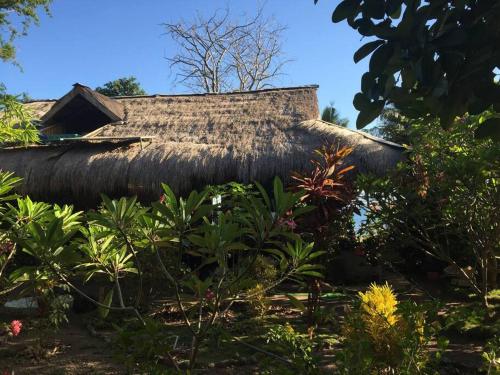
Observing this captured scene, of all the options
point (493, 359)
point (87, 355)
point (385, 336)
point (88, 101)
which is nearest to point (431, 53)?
point (493, 359)

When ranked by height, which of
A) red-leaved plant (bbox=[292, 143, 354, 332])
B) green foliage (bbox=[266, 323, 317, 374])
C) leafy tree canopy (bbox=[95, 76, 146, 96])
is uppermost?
leafy tree canopy (bbox=[95, 76, 146, 96])

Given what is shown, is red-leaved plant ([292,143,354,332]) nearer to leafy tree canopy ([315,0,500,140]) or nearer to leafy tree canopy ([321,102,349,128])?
leafy tree canopy ([315,0,500,140])

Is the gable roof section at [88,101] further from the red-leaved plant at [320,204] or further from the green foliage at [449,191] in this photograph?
the green foliage at [449,191]

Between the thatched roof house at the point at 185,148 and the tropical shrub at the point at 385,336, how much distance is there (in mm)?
5358

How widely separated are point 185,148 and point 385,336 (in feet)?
22.0

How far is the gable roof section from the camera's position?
10.5 metres

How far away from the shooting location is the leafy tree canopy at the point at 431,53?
1.36m

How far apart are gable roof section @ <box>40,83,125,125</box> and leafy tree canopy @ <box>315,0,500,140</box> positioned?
31.6 ft

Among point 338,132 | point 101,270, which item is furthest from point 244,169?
point 101,270

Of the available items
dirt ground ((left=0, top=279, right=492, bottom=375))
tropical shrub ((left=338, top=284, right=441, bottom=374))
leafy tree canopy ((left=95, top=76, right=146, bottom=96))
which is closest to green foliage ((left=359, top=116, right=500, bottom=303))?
dirt ground ((left=0, top=279, right=492, bottom=375))

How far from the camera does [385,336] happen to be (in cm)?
228

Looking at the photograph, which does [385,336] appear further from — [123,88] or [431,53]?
[123,88]

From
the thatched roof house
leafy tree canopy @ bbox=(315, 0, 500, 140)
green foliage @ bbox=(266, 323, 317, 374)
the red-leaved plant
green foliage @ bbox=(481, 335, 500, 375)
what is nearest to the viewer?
leafy tree canopy @ bbox=(315, 0, 500, 140)

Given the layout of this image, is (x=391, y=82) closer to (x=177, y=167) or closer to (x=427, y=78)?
(x=427, y=78)
